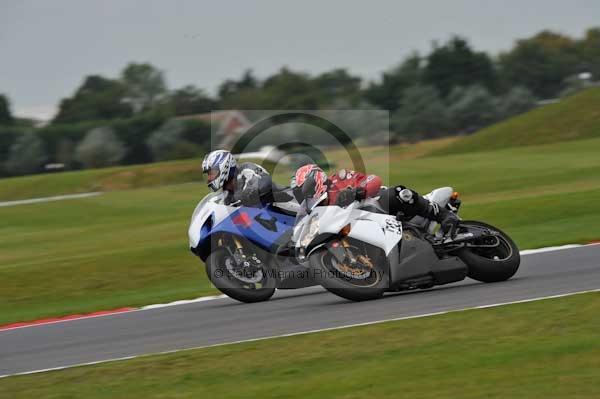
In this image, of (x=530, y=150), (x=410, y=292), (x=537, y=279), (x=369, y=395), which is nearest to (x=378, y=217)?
(x=410, y=292)

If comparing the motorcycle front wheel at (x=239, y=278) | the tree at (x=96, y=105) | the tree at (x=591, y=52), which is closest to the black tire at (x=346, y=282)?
the motorcycle front wheel at (x=239, y=278)

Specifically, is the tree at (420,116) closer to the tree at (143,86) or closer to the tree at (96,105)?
the tree at (143,86)

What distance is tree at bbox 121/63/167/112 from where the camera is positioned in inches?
2889

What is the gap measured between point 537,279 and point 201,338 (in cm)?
381

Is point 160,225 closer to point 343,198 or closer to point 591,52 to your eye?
point 343,198

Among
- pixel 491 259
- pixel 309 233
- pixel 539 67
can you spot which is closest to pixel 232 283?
pixel 309 233

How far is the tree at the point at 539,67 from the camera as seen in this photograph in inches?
3054

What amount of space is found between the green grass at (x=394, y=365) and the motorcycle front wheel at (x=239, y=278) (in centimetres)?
212

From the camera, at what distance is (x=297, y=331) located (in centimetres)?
940

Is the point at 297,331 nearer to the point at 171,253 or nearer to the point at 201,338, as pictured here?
the point at 201,338

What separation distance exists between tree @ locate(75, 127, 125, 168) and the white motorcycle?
47824 millimetres

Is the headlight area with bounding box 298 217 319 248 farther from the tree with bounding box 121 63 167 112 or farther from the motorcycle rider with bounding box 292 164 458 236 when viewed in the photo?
the tree with bounding box 121 63 167 112

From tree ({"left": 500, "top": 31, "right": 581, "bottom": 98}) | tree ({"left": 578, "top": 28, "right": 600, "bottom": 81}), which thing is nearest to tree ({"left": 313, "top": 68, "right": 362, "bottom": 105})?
tree ({"left": 500, "top": 31, "right": 581, "bottom": 98})

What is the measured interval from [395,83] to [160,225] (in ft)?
157
